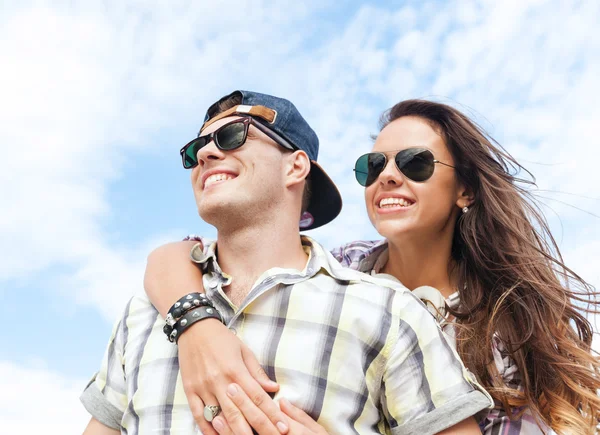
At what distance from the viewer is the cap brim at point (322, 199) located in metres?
4.19

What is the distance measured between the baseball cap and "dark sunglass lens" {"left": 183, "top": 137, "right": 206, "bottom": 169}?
0.51 feet

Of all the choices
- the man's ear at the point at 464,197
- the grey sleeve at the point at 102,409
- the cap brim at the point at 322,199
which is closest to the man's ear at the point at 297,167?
the cap brim at the point at 322,199

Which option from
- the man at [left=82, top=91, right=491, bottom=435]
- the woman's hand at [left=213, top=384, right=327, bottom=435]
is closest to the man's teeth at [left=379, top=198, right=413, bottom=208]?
the man at [left=82, top=91, right=491, bottom=435]

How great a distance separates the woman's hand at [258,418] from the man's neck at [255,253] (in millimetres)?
708

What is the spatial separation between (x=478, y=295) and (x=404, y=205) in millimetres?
815

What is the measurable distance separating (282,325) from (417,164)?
1939mm

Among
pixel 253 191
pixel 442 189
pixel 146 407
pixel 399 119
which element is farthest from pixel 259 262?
pixel 399 119

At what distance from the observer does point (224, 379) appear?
2.94 m

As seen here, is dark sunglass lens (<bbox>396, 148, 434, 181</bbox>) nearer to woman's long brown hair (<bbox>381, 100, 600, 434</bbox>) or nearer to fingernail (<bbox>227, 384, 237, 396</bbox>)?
woman's long brown hair (<bbox>381, 100, 600, 434</bbox>)

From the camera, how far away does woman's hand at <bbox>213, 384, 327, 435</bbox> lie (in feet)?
9.42

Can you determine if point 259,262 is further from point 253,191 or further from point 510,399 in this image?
point 510,399

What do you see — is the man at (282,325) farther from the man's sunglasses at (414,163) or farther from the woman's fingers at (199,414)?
the man's sunglasses at (414,163)

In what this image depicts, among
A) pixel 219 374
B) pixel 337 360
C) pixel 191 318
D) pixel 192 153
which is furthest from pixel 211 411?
pixel 192 153

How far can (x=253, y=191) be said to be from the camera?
3541mm
